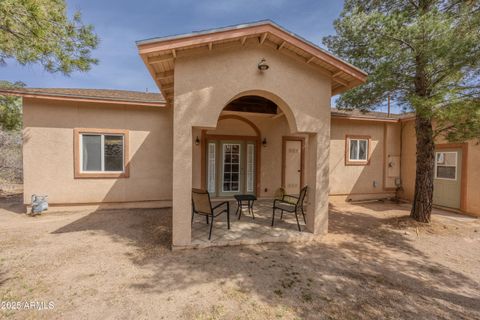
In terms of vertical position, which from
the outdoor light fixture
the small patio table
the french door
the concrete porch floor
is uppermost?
the outdoor light fixture

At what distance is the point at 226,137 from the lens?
843 centimetres

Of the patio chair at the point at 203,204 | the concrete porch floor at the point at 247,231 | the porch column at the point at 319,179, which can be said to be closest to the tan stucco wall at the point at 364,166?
the concrete porch floor at the point at 247,231

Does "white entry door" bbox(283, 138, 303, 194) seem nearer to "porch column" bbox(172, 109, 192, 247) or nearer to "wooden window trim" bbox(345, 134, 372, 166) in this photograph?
"wooden window trim" bbox(345, 134, 372, 166)

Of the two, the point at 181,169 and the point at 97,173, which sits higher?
the point at 181,169

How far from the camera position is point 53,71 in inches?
209

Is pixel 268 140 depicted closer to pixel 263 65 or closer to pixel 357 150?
pixel 357 150

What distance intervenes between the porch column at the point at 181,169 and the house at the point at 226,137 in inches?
0.8

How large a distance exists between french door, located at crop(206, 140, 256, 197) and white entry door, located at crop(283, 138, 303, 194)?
1468 mm

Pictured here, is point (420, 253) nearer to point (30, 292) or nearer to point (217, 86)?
→ point (217, 86)

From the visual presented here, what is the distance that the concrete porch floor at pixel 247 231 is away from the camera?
14.8 feet

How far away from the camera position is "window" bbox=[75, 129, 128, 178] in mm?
6918

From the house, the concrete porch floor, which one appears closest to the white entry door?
the house

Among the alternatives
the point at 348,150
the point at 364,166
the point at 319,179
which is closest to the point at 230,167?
the point at 319,179

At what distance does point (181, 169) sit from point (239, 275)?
2.23 meters
